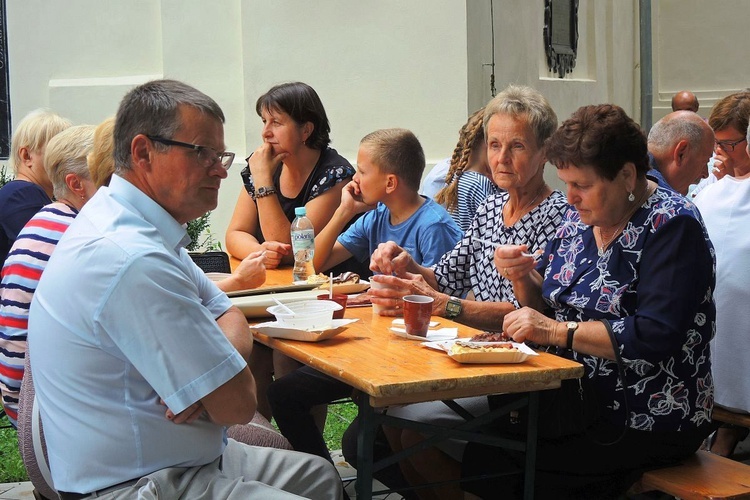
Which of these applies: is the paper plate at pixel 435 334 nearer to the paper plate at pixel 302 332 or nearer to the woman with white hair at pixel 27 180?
the paper plate at pixel 302 332

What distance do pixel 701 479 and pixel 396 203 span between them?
Result: 1.96m

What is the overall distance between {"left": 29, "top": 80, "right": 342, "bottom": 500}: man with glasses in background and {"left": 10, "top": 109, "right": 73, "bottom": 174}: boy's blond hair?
2529 mm

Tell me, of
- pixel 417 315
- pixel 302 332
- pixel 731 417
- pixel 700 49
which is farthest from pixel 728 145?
pixel 700 49

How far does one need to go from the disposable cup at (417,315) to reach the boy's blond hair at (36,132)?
257 cm

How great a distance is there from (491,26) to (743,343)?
581 cm

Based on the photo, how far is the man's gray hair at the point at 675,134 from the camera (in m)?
5.61

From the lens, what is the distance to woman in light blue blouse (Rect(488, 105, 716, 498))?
116 inches

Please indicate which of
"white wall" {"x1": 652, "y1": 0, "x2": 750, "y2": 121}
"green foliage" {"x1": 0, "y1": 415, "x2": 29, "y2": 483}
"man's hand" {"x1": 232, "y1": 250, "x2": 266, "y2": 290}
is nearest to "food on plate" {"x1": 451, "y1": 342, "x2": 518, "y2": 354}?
"man's hand" {"x1": 232, "y1": 250, "x2": 266, "y2": 290}

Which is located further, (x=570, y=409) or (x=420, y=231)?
(x=420, y=231)

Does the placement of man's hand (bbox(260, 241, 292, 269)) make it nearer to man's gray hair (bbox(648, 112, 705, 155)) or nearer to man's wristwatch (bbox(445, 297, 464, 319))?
man's wristwatch (bbox(445, 297, 464, 319))

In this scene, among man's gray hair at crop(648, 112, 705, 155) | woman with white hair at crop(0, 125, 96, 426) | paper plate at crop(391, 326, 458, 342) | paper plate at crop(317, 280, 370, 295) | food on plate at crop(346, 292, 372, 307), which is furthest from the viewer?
man's gray hair at crop(648, 112, 705, 155)

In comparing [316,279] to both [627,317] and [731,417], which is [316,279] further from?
[731,417]

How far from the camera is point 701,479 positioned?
2951 millimetres

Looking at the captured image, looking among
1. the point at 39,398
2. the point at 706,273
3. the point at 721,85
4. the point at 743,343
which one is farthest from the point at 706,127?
the point at 721,85
